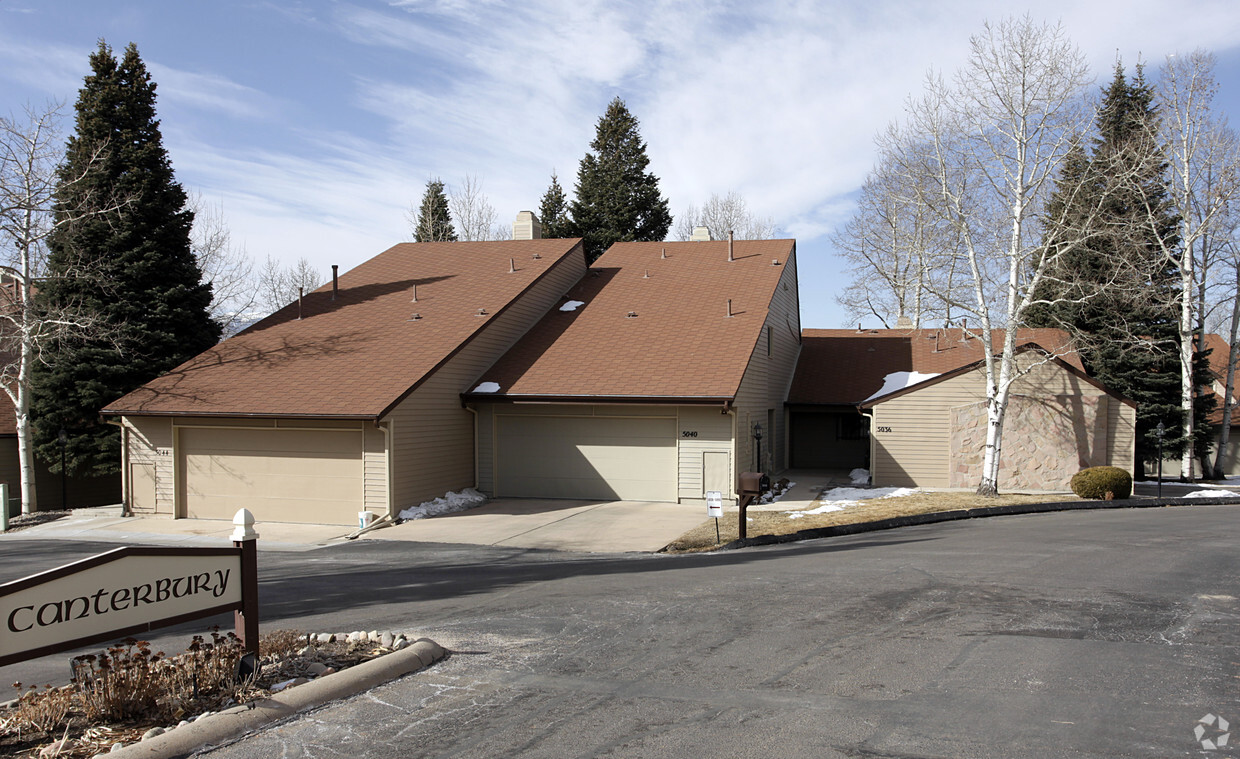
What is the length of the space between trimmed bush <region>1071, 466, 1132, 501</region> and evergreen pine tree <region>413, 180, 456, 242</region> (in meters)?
34.9

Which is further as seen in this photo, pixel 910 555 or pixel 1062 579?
pixel 910 555

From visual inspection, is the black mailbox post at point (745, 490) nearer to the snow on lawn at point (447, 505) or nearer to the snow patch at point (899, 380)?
the snow on lawn at point (447, 505)

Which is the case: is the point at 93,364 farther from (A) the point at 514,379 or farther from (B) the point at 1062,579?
(B) the point at 1062,579

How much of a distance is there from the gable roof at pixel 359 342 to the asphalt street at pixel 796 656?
784cm

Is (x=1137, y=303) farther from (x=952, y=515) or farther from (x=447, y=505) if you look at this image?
(x=447, y=505)

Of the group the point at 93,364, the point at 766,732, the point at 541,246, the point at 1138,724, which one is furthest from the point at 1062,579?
the point at 93,364

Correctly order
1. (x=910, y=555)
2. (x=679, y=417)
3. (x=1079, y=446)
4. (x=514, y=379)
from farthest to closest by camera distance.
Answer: (x=1079, y=446)
(x=514, y=379)
(x=679, y=417)
(x=910, y=555)

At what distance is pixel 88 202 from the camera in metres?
24.0

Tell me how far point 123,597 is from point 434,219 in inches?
1780

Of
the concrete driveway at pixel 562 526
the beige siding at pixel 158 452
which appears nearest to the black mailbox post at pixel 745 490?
the concrete driveway at pixel 562 526

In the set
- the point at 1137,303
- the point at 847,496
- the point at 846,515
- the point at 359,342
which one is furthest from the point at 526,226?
the point at 1137,303

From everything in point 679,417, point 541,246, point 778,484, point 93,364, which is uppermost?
point 541,246

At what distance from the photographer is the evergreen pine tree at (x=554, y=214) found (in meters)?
47.3

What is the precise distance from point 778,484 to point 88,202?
69.7 ft
